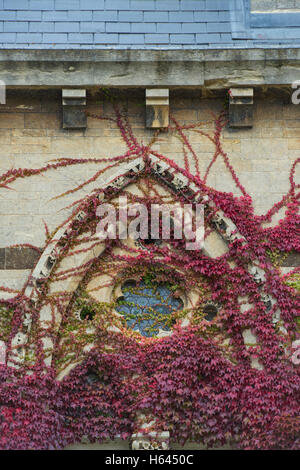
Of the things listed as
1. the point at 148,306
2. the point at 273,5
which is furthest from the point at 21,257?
the point at 273,5

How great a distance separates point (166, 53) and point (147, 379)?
14.9ft

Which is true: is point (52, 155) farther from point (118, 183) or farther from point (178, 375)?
point (178, 375)

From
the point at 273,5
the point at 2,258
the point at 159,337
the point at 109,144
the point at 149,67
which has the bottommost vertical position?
the point at 159,337

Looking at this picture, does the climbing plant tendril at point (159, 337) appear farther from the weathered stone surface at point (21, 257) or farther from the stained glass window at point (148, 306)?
the weathered stone surface at point (21, 257)

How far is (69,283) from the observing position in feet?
38.9

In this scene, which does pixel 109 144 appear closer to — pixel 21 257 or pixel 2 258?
pixel 21 257

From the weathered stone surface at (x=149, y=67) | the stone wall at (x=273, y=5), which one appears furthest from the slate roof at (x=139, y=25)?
the weathered stone surface at (x=149, y=67)

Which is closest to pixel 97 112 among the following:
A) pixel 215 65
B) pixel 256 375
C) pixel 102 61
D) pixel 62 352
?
pixel 102 61

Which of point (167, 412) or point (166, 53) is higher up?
point (166, 53)

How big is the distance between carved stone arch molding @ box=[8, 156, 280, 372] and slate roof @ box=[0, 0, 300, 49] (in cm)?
190

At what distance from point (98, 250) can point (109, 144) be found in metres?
1.58

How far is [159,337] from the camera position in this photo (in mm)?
11852

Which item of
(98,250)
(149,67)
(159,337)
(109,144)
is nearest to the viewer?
(159,337)

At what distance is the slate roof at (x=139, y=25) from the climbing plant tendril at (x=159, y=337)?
1.43 meters
